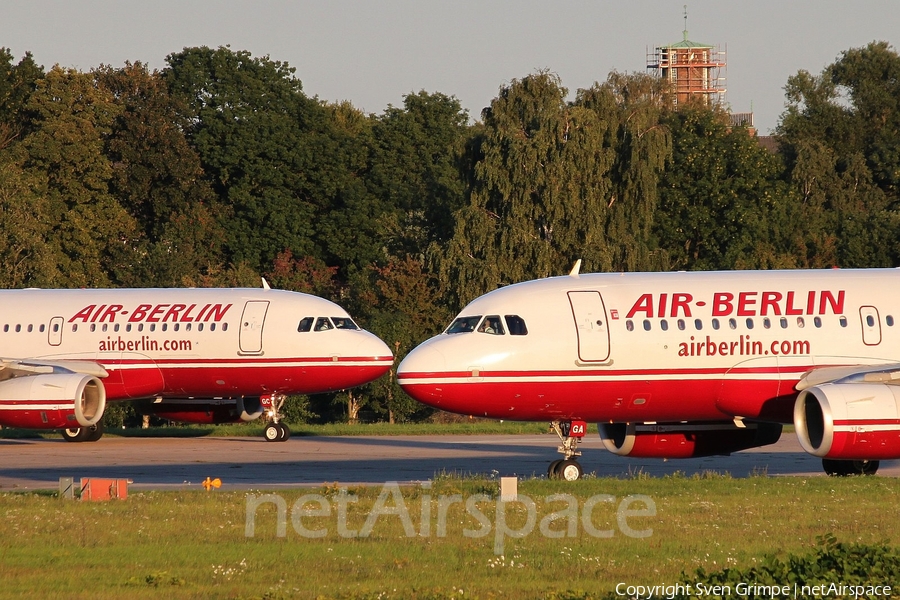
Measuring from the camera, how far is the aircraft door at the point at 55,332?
35.8 metres

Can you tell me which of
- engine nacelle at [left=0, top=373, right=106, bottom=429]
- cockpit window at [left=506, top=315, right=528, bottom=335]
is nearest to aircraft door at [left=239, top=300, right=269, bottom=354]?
engine nacelle at [left=0, top=373, right=106, bottom=429]

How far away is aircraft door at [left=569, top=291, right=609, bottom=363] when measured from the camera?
23188mm

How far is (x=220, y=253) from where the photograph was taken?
3031 inches

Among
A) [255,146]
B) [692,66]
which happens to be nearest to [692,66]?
[692,66]

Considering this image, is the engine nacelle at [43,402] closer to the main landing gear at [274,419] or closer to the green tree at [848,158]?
the main landing gear at [274,419]

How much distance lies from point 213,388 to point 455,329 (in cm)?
1334

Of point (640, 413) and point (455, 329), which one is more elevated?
point (455, 329)

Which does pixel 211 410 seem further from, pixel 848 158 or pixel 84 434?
pixel 848 158

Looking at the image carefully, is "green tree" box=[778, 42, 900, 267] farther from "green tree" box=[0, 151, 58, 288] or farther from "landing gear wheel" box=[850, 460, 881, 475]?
"landing gear wheel" box=[850, 460, 881, 475]

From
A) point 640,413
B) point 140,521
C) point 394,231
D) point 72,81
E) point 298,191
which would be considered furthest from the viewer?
point 298,191

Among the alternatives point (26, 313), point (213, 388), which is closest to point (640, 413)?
point (213, 388)

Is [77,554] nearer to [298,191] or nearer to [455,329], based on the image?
[455,329]

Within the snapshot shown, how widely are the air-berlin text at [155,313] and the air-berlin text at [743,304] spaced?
49.1 feet

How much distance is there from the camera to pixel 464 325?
2378 centimetres
